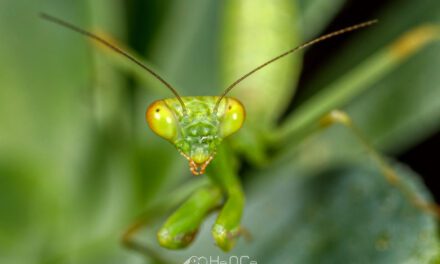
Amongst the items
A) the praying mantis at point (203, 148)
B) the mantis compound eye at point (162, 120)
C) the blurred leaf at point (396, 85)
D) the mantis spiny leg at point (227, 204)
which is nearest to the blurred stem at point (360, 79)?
the blurred leaf at point (396, 85)

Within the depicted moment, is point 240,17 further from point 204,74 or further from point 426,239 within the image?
point 426,239

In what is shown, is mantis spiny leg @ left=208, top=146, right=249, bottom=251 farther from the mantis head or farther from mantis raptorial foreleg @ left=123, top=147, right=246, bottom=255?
the mantis head

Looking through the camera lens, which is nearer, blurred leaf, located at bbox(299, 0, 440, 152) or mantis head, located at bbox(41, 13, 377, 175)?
mantis head, located at bbox(41, 13, 377, 175)

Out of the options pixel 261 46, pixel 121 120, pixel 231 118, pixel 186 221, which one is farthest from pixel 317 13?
pixel 186 221

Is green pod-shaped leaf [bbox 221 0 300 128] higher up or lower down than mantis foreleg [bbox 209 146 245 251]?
higher up

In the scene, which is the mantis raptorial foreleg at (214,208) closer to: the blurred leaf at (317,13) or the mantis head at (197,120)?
the mantis head at (197,120)

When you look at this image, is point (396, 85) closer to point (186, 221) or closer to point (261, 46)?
point (261, 46)

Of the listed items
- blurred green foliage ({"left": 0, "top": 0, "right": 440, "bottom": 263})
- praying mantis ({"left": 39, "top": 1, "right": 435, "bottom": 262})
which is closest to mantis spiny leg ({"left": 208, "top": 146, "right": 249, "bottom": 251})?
praying mantis ({"left": 39, "top": 1, "right": 435, "bottom": 262})

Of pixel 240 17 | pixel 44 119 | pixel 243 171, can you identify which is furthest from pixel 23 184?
pixel 240 17

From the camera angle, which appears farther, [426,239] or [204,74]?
[204,74]
